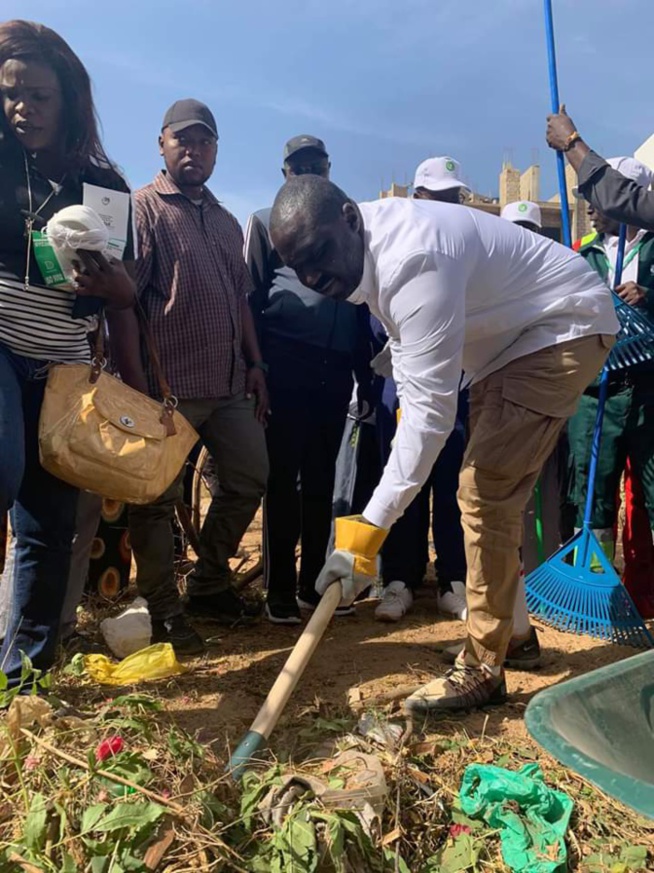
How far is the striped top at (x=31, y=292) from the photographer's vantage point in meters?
2.09

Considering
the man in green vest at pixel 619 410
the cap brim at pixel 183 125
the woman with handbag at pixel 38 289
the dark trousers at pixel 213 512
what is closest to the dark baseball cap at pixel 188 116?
the cap brim at pixel 183 125

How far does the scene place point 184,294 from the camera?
303cm

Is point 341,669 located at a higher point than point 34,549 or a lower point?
lower

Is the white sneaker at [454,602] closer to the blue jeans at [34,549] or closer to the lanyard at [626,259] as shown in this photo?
the lanyard at [626,259]

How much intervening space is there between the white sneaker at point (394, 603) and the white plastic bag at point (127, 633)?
1.13m

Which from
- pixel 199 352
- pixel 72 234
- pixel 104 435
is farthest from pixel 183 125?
pixel 104 435

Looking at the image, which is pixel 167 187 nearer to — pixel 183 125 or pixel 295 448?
pixel 183 125

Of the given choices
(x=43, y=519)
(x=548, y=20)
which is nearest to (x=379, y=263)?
(x=43, y=519)

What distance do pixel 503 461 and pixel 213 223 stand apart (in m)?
1.67

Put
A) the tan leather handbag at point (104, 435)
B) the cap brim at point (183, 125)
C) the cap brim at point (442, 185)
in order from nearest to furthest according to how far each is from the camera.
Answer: the tan leather handbag at point (104, 435) → the cap brim at point (183, 125) → the cap brim at point (442, 185)

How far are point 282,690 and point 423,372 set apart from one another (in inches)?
36.9

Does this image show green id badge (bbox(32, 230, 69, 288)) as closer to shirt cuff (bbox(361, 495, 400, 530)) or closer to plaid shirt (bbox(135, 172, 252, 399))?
plaid shirt (bbox(135, 172, 252, 399))

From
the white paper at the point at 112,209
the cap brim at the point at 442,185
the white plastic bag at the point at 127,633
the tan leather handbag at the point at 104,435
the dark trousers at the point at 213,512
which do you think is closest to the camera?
the tan leather handbag at the point at 104,435

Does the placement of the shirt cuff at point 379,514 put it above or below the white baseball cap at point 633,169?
below
